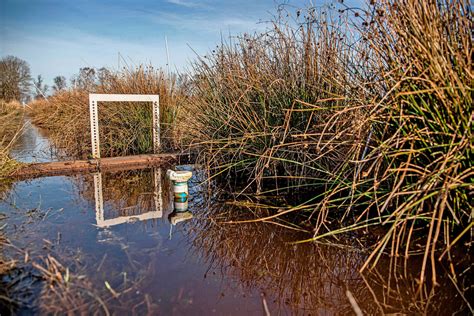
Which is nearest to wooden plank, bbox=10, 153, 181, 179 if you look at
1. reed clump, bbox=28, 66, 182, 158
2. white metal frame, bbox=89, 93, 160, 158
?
white metal frame, bbox=89, 93, 160, 158

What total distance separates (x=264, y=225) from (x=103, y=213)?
3.57 ft

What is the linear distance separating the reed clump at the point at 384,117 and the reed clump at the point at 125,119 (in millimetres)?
1723

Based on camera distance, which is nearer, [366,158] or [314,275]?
[314,275]

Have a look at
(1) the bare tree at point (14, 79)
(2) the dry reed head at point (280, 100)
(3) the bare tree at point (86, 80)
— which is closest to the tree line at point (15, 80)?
(1) the bare tree at point (14, 79)

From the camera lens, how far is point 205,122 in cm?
325

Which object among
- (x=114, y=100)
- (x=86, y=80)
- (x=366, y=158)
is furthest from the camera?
(x=86, y=80)

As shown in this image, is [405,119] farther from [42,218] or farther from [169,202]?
[42,218]

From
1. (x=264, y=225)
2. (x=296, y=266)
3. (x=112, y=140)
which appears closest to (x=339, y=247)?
(x=296, y=266)

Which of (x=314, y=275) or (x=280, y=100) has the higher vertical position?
(x=280, y=100)

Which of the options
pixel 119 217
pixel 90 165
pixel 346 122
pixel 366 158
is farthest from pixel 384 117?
pixel 90 165

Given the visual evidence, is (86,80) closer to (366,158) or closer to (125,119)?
(125,119)

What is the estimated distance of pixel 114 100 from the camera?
3865mm

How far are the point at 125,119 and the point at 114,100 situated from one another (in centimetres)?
55

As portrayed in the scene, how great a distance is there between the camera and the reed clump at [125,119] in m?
4.43
